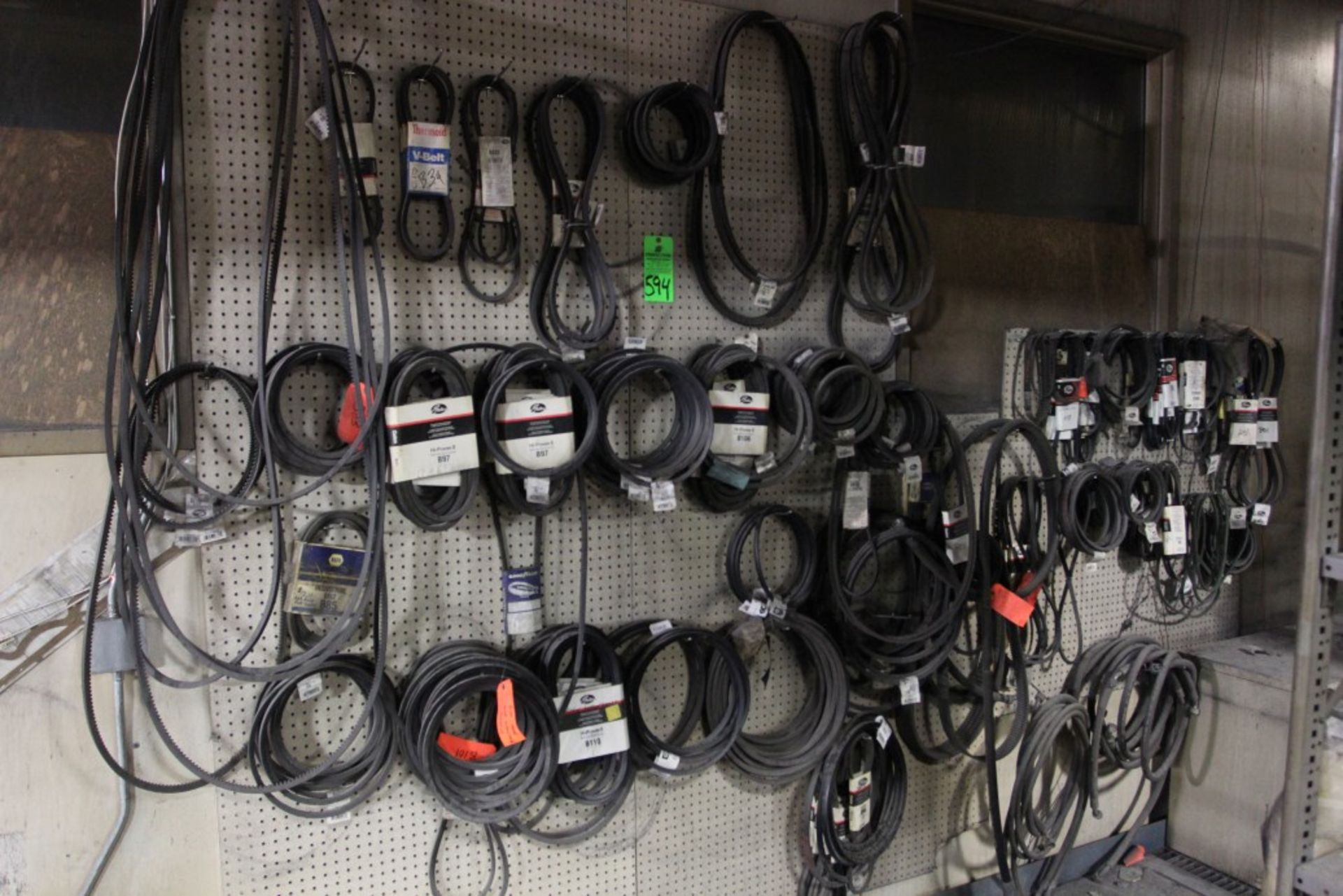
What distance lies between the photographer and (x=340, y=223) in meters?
1.69

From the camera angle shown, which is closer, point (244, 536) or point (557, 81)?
point (244, 536)

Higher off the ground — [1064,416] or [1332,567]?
[1064,416]

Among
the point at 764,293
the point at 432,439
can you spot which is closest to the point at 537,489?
the point at 432,439

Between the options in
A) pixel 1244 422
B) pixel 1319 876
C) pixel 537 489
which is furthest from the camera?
pixel 1244 422

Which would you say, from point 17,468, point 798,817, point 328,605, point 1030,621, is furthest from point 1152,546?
point 17,468

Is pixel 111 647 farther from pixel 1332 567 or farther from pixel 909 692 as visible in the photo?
pixel 1332 567

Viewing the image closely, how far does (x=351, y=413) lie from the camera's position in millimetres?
1767

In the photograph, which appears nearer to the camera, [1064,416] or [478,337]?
[478,337]

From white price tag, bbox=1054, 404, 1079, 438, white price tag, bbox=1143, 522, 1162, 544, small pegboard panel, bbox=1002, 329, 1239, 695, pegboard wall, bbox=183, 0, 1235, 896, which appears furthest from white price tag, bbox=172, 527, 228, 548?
white price tag, bbox=1143, 522, 1162, 544

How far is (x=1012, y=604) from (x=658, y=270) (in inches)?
52.8

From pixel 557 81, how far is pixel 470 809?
157cm

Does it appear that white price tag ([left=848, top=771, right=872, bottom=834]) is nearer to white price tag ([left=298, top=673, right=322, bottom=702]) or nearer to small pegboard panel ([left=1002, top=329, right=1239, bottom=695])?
small pegboard panel ([left=1002, top=329, right=1239, bottom=695])

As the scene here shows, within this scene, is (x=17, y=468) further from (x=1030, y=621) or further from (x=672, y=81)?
(x=1030, y=621)

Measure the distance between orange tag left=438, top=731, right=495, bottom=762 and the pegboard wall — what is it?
0.14 metres
